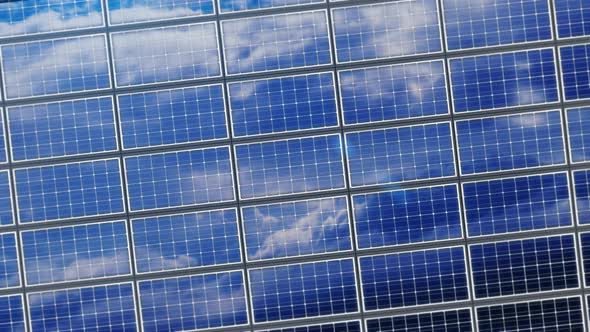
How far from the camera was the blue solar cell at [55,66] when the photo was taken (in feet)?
70.6

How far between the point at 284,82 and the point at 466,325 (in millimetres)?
6684

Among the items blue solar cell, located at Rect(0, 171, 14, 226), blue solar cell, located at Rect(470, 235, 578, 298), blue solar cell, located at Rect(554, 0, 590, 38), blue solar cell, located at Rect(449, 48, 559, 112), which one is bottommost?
blue solar cell, located at Rect(470, 235, 578, 298)

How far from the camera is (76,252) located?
70.6 feet

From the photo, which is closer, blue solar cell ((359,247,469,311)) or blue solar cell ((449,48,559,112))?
blue solar cell ((449,48,559,112))

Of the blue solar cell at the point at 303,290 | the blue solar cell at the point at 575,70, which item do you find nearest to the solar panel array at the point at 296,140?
the blue solar cell at the point at 575,70

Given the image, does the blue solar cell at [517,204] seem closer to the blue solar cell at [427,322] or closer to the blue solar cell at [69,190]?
the blue solar cell at [427,322]

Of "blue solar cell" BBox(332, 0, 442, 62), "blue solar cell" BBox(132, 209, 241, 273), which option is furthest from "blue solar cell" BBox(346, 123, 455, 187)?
"blue solar cell" BBox(132, 209, 241, 273)

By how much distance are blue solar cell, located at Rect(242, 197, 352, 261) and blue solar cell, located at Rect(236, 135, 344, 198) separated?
0.35 meters

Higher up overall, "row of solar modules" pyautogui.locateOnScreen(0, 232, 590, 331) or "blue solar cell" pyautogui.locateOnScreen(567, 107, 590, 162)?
"blue solar cell" pyautogui.locateOnScreen(567, 107, 590, 162)

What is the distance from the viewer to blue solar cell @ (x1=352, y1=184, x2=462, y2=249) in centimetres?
2150

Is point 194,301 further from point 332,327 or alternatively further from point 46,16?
point 46,16

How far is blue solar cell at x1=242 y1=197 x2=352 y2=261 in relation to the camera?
21.5m

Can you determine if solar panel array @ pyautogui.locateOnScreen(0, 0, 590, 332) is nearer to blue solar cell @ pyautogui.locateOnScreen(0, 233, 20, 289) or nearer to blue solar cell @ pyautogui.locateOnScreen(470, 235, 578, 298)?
blue solar cell @ pyautogui.locateOnScreen(0, 233, 20, 289)

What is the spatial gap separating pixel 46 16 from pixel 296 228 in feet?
23.7
